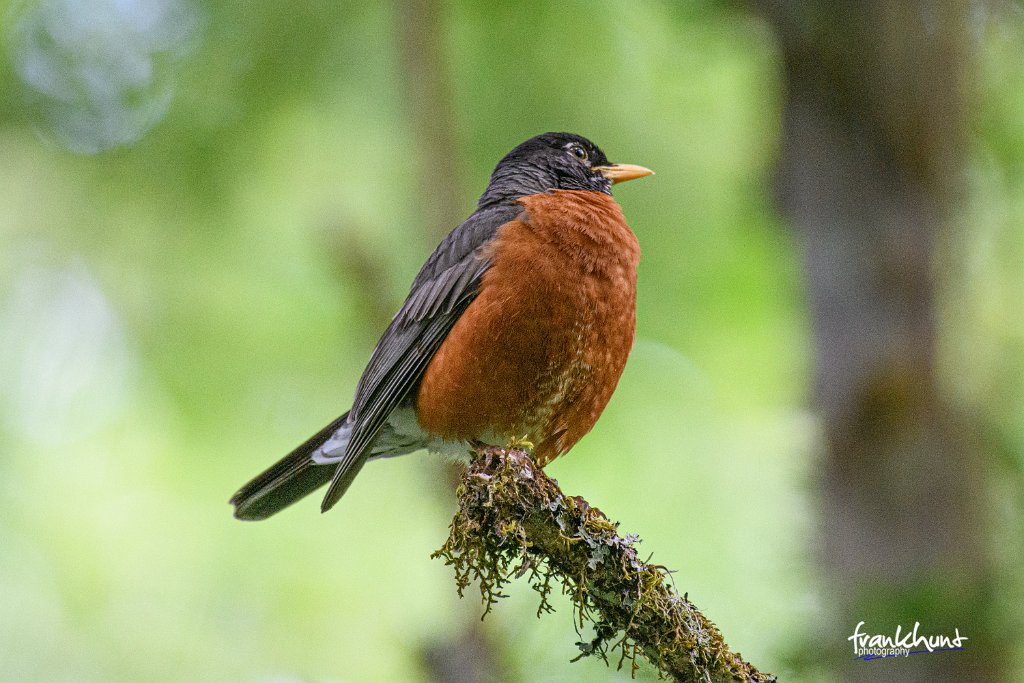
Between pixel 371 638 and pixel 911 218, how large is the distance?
4125 millimetres

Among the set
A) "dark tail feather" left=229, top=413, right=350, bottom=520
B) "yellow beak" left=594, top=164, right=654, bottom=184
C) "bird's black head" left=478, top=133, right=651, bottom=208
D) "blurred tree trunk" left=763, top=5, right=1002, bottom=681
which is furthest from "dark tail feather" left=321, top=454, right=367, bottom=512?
"yellow beak" left=594, top=164, right=654, bottom=184

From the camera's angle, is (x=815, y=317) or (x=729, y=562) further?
(x=729, y=562)

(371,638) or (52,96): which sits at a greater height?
(52,96)

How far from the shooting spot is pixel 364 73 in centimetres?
568

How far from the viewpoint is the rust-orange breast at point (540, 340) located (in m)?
3.80

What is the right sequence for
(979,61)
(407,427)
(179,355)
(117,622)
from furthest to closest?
(117,622) < (179,355) < (407,427) < (979,61)

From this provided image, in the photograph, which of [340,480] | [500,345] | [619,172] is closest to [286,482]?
[340,480]

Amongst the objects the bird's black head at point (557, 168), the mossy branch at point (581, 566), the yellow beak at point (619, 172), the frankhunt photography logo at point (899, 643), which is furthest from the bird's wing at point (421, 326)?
the frankhunt photography logo at point (899, 643)

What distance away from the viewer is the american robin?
3.82 metres

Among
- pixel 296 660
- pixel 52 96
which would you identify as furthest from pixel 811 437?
pixel 52 96

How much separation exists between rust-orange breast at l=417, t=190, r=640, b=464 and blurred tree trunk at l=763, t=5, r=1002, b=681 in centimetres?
77

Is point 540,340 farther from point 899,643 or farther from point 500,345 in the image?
point 899,643

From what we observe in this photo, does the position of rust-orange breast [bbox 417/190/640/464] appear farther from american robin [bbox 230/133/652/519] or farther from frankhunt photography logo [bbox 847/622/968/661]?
frankhunt photography logo [bbox 847/622/968/661]

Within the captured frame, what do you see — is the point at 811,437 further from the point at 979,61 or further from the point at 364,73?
the point at 364,73
